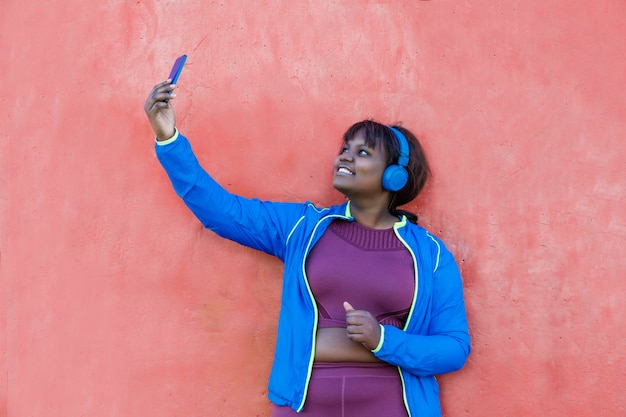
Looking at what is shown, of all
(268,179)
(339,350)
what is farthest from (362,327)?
(268,179)

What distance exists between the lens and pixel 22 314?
3.31m

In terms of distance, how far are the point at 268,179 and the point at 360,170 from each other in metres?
0.51

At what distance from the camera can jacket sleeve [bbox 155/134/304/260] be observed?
113 inches

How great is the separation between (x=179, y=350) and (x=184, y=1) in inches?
62.0

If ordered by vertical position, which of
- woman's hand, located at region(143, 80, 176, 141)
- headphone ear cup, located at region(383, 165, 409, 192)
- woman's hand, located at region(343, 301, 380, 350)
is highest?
woman's hand, located at region(143, 80, 176, 141)

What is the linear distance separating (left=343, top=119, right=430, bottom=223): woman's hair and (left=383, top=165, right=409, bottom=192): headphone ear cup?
2.6 inches

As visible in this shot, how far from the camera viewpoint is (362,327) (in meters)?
2.77

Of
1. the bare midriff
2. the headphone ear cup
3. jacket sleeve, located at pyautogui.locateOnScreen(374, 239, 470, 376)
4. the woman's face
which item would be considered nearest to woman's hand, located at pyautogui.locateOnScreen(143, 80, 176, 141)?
the woman's face

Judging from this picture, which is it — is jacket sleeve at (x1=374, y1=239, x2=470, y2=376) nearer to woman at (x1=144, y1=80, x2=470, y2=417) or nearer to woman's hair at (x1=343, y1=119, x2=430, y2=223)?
woman at (x1=144, y1=80, x2=470, y2=417)

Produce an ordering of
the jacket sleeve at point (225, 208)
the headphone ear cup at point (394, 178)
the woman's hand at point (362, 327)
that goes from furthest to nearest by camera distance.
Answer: the headphone ear cup at point (394, 178) → the jacket sleeve at point (225, 208) → the woman's hand at point (362, 327)

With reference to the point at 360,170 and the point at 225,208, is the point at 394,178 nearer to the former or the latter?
the point at 360,170

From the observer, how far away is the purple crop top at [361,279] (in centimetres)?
295

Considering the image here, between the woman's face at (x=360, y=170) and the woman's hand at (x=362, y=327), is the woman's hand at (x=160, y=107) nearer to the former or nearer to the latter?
the woman's face at (x=360, y=170)

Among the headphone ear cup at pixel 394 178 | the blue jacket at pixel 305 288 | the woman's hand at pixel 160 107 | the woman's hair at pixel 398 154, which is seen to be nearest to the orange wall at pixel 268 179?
the woman's hair at pixel 398 154
